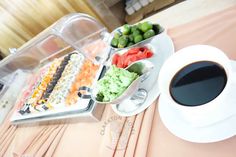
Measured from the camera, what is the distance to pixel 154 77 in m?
0.67

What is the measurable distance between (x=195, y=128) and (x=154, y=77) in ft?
0.80

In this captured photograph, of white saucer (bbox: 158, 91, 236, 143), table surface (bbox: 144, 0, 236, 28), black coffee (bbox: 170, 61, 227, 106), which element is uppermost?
black coffee (bbox: 170, 61, 227, 106)

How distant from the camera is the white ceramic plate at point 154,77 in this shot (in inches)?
24.7

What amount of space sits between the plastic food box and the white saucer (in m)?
0.27

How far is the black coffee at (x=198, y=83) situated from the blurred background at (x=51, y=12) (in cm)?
155

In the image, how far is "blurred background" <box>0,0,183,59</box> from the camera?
1.93 m

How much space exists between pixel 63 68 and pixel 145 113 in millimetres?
519

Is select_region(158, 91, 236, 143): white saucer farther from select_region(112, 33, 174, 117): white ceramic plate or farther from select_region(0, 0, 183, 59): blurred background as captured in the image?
select_region(0, 0, 183, 59): blurred background

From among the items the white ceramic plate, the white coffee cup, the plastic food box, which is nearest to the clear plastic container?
the plastic food box

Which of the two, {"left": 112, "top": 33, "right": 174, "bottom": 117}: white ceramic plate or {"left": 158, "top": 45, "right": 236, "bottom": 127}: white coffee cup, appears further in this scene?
{"left": 112, "top": 33, "right": 174, "bottom": 117}: white ceramic plate

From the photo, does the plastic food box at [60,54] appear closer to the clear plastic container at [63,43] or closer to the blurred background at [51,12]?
the clear plastic container at [63,43]

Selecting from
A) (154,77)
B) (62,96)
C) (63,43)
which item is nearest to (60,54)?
(63,43)

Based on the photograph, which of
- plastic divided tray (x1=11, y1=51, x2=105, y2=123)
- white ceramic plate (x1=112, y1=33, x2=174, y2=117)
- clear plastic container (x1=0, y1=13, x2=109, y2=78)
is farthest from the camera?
clear plastic container (x1=0, y1=13, x2=109, y2=78)

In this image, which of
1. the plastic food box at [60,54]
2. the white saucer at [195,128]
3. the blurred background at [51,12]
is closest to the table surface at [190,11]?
the plastic food box at [60,54]
